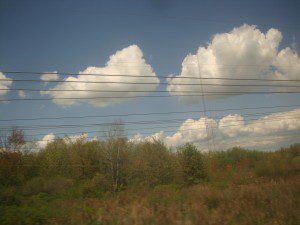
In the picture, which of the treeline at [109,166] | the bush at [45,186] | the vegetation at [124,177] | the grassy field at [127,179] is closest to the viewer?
the grassy field at [127,179]

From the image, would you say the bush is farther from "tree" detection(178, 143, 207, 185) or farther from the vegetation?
"tree" detection(178, 143, 207, 185)

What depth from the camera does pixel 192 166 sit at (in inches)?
1889

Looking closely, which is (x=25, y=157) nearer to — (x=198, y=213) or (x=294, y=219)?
(x=198, y=213)

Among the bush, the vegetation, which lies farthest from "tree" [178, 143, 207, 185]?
the bush

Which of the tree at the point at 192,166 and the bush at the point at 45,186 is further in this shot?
the tree at the point at 192,166

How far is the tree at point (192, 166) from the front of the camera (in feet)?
156

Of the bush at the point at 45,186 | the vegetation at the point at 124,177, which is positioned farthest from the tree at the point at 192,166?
the bush at the point at 45,186

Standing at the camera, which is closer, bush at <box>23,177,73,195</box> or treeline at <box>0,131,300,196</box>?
bush at <box>23,177,73,195</box>

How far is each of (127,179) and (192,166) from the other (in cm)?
1128

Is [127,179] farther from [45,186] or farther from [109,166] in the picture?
[45,186]

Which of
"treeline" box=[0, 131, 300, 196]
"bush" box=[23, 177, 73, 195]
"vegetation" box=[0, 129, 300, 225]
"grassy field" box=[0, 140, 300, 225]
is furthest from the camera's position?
"treeline" box=[0, 131, 300, 196]

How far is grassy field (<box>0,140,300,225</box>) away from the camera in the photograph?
54.6ft

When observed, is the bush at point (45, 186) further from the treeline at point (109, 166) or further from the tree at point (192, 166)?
the tree at point (192, 166)

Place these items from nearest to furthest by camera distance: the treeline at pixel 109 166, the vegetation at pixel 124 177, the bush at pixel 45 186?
Answer: the vegetation at pixel 124 177
the bush at pixel 45 186
the treeline at pixel 109 166
